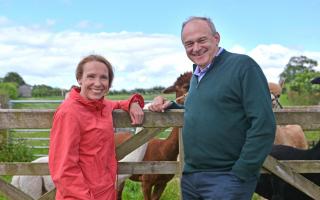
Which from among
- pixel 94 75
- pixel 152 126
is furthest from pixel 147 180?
pixel 94 75

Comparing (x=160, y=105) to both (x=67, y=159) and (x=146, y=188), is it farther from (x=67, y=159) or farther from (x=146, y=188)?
(x=146, y=188)

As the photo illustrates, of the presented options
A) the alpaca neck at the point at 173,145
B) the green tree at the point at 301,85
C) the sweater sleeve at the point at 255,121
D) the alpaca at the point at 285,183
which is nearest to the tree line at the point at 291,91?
the green tree at the point at 301,85

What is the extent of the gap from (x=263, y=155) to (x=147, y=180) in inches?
182

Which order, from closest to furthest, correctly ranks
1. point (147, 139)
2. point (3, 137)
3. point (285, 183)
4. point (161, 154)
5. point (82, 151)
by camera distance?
point (82, 151)
point (147, 139)
point (285, 183)
point (161, 154)
point (3, 137)

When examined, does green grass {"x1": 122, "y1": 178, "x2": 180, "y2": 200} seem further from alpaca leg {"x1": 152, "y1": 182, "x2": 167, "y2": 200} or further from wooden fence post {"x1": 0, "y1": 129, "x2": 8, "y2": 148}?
wooden fence post {"x1": 0, "y1": 129, "x2": 8, "y2": 148}

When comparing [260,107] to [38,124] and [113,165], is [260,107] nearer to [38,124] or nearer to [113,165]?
[113,165]

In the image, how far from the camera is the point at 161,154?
7441mm

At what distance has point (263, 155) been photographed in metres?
2.94

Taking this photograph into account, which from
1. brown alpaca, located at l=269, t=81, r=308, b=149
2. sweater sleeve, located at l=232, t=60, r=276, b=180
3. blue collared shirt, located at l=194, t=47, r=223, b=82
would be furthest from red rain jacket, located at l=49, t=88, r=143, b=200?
brown alpaca, located at l=269, t=81, r=308, b=149

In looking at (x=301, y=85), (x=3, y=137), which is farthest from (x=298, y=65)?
(x=3, y=137)

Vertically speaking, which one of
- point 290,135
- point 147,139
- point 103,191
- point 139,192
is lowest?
point 139,192

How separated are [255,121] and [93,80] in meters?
1.17

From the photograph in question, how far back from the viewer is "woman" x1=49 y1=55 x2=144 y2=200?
312 cm

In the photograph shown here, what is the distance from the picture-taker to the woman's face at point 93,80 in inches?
132
